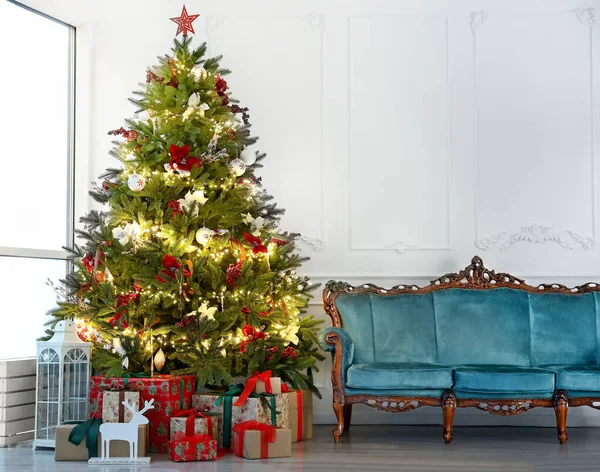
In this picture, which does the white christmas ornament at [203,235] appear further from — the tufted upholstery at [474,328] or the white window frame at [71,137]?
the white window frame at [71,137]

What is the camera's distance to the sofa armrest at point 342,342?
183 inches

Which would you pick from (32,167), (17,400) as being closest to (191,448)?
(17,400)

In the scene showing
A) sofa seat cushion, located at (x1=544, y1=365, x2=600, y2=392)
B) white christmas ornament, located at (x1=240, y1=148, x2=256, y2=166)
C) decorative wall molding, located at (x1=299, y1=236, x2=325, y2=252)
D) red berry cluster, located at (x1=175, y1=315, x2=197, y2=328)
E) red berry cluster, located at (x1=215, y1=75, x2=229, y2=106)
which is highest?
red berry cluster, located at (x1=215, y1=75, x2=229, y2=106)

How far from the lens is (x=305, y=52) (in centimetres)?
575

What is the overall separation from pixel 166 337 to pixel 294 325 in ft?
2.54

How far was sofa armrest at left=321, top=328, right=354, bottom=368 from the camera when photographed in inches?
183

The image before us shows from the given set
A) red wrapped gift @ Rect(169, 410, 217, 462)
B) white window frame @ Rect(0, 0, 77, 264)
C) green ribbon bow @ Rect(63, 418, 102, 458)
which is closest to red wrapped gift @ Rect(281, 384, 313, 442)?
red wrapped gift @ Rect(169, 410, 217, 462)

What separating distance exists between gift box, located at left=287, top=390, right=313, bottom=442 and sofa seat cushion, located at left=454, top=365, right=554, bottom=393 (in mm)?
885

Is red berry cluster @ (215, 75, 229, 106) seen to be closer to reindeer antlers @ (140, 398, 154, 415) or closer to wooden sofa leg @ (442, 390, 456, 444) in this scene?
reindeer antlers @ (140, 398, 154, 415)

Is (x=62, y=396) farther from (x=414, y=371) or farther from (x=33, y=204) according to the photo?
(x=414, y=371)

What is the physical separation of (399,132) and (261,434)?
2.51 metres

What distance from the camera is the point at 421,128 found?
18.6 ft

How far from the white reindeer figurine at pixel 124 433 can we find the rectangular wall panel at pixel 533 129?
2709 millimetres

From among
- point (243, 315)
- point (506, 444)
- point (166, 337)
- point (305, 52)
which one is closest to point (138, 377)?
point (166, 337)
